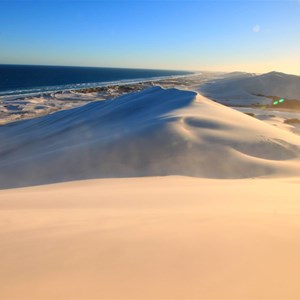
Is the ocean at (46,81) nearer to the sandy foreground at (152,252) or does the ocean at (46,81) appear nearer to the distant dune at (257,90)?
the distant dune at (257,90)

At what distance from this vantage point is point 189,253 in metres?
1.98

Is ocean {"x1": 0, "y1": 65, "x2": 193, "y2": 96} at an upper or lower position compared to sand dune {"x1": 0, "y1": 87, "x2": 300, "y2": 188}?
lower

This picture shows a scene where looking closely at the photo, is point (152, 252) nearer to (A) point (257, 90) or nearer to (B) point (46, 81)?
(A) point (257, 90)

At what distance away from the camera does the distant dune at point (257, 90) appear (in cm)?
3300

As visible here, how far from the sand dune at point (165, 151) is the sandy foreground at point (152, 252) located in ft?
12.0

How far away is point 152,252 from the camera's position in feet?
6.59

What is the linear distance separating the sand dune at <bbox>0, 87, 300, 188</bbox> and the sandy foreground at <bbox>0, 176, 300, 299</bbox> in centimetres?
365

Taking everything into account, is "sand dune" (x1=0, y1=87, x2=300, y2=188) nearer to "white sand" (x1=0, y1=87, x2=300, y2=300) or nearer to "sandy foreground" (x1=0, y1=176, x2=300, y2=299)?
"white sand" (x1=0, y1=87, x2=300, y2=300)

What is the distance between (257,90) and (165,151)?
3234cm

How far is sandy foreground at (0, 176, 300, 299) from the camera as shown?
1.57m

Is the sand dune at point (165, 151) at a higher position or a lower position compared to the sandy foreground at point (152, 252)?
lower

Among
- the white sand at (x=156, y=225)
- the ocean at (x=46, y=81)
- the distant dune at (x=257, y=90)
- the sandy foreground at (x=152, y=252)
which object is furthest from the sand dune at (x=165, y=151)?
the ocean at (x=46, y=81)

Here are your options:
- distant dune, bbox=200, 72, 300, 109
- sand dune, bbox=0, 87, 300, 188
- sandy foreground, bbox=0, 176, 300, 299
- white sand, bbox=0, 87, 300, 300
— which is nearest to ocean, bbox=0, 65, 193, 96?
distant dune, bbox=200, 72, 300, 109

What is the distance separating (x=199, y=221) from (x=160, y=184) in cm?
306
